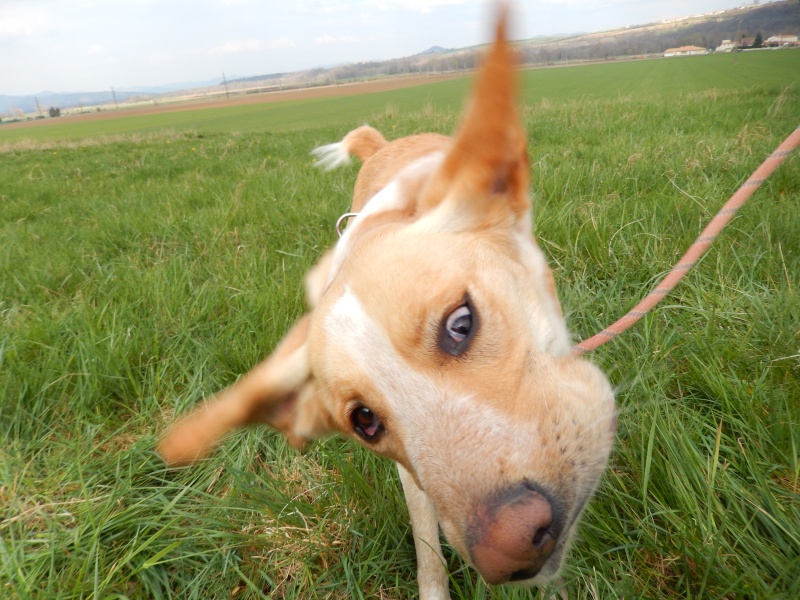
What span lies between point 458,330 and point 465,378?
131 millimetres

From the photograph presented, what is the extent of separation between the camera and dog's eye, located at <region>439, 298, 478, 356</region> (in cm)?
125

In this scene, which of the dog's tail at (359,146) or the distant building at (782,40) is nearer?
the dog's tail at (359,146)

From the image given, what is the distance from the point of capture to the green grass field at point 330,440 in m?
1.36

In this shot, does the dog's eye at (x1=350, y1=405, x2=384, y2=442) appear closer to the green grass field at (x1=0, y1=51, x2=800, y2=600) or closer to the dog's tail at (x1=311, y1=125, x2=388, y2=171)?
the green grass field at (x1=0, y1=51, x2=800, y2=600)

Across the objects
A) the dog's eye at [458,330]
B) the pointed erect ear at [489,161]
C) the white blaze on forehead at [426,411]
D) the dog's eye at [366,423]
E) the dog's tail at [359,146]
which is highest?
the pointed erect ear at [489,161]

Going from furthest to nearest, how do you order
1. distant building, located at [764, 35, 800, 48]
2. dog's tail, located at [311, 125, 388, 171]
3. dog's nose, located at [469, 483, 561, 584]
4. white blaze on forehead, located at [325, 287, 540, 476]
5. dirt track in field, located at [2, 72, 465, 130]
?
dirt track in field, located at [2, 72, 465, 130] → distant building, located at [764, 35, 800, 48] → dog's tail, located at [311, 125, 388, 171] → white blaze on forehead, located at [325, 287, 540, 476] → dog's nose, located at [469, 483, 561, 584]

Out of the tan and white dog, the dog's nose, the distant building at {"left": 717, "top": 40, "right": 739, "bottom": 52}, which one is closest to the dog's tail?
the tan and white dog

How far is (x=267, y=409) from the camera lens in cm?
166

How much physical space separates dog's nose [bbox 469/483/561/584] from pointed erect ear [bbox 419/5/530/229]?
853 millimetres

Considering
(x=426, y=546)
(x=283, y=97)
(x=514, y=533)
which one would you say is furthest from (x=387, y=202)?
(x=283, y=97)

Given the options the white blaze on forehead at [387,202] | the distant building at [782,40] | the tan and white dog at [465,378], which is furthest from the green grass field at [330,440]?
the distant building at [782,40]

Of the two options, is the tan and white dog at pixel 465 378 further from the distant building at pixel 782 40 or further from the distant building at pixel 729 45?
the distant building at pixel 729 45

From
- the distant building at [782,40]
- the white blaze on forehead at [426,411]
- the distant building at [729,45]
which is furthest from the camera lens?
the distant building at [729,45]

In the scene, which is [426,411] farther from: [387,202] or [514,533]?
[387,202]
